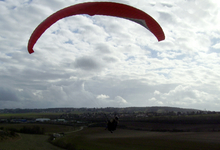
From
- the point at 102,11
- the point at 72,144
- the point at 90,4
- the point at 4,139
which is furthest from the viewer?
the point at 4,139

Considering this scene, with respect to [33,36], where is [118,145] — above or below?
below

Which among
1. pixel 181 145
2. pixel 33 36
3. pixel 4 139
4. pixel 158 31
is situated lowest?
pixel 4 139

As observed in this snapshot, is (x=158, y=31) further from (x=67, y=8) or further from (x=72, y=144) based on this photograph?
(x=72, y=144)

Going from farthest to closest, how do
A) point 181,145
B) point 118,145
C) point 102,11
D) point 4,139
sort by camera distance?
point 4,139 < point 118,145 < point 181,145 < point 102,11

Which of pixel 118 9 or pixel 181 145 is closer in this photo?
pixel 118 9

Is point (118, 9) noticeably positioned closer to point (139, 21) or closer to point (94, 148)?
point (139, 21)

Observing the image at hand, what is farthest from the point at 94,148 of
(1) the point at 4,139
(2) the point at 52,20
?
(2) the point at 52,20
